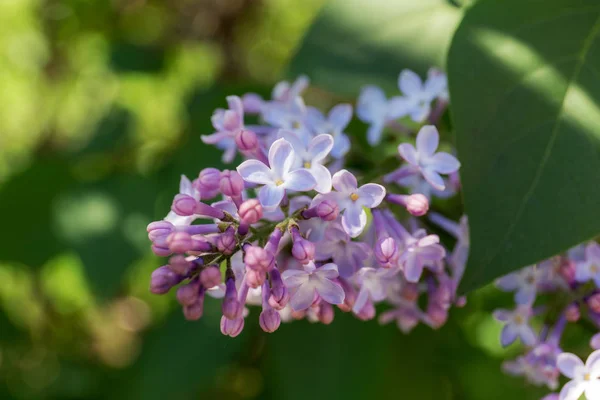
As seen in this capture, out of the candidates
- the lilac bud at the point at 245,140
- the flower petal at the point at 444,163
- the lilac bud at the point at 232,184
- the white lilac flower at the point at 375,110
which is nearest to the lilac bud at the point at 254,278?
the lilac bud at the point at 232,184

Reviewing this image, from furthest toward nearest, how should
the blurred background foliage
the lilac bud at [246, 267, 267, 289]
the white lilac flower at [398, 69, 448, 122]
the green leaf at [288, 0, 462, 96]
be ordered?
the blurred background foliage
the green leaf at [288, 0, 462, 96]
the white lilac flower at [398, 69, 448, 122]
the lilac bud at [246, 267, 267, 289]

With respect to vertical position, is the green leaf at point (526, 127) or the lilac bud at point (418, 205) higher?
the green leaf at point (526, 127)

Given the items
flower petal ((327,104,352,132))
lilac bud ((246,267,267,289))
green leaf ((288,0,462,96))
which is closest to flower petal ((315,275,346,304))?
lilac bud ((246,267,267,289))

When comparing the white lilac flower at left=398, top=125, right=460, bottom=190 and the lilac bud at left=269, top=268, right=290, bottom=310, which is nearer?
the lilac bud at left=269, top=268, right=290, bottom=310

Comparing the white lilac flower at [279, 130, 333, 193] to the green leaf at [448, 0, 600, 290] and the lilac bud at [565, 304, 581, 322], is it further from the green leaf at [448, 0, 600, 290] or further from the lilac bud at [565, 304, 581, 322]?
the lilac bud at [565, 304, 581, 322]

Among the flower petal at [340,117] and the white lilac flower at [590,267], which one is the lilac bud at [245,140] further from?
the white lilac flower at [590,267]

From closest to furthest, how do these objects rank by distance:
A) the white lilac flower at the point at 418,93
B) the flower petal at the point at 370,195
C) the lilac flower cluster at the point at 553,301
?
the flower petal at the point at 370,195, the lilac flower cluster at the point at 553,301, the white lilac flower at the point at 418,93

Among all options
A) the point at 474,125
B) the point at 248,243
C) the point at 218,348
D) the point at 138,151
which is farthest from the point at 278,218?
the point at 138,151

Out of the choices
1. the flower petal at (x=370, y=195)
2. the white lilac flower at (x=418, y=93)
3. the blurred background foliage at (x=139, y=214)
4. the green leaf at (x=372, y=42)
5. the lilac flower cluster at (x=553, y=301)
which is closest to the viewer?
the flower petal at (x=370, y=195)
